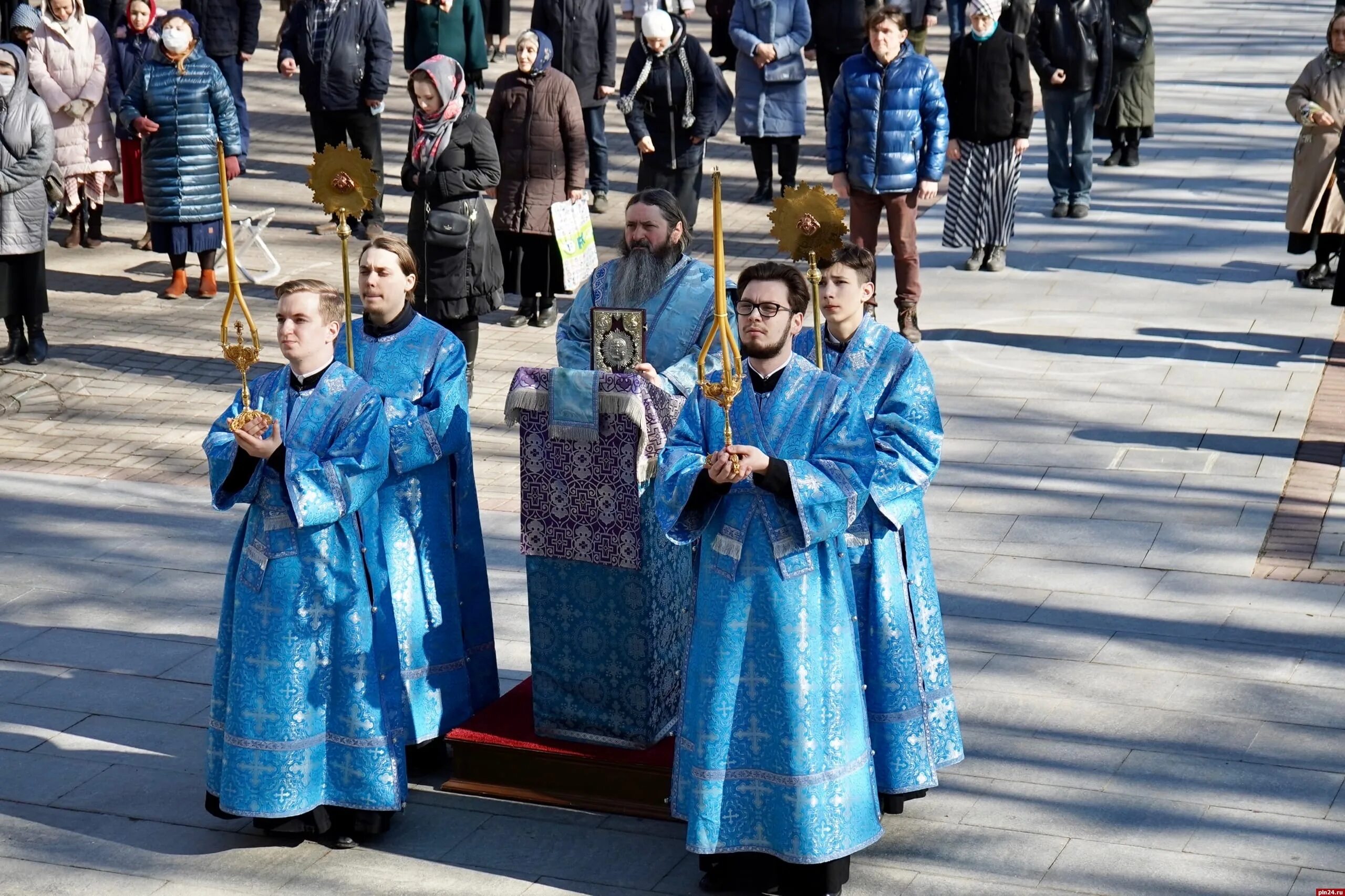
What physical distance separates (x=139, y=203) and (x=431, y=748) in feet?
33.4

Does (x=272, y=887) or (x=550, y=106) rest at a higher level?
(x=550, y=106)

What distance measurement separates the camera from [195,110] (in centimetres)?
1223

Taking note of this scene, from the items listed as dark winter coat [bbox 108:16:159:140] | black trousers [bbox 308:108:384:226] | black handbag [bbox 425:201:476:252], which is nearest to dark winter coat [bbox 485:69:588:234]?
black handbag [bbox 425:201:476:252]

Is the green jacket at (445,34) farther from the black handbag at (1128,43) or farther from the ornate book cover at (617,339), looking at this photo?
the ornate book cover at (617,339)

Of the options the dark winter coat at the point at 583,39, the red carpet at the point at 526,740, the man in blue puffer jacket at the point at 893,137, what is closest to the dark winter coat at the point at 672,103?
the man in blue puffer jacket at the point at 893,137

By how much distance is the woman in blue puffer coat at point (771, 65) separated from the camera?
47.1 feet

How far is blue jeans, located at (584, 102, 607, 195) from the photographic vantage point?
48.7 ft

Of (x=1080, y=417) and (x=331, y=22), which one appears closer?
(x=1080, y=417)

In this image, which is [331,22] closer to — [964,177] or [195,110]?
[195,110]

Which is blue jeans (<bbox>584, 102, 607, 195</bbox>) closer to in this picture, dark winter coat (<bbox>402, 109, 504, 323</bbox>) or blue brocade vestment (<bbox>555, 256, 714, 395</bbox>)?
dark winter coat (<bbox>402, 109, 504, 323</bbox>)

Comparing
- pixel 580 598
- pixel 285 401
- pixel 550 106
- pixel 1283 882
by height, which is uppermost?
pixel 550 106

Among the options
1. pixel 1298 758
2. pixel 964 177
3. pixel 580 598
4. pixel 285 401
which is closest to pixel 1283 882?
pixel 1298 758

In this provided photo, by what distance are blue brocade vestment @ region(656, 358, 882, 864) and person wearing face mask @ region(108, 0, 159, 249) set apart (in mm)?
9458

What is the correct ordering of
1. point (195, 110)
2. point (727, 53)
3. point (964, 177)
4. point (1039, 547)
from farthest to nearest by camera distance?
1. point (727, 53)
2. point (964, 177)
3. point (195, 110)
4. point (1039, 547)
